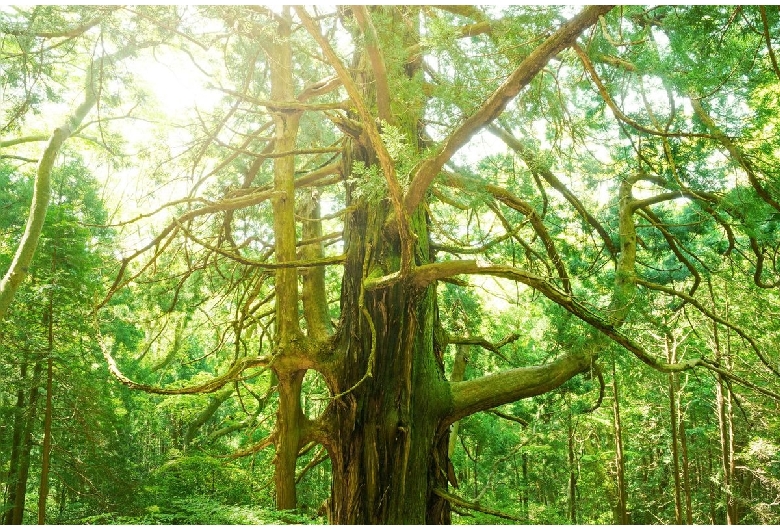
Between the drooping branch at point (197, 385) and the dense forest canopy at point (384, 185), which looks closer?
the dense forest canopy at point (384, 185)

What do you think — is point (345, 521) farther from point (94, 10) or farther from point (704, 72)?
point (94, 10)

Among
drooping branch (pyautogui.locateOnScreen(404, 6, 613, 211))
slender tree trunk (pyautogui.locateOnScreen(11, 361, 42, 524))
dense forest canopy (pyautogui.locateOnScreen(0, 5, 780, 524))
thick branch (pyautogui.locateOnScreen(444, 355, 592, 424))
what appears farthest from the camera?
slender tree trunk (pyautogui.locateOnScreen(11, 361, 42, 524))

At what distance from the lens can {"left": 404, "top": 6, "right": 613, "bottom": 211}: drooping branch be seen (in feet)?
6.41

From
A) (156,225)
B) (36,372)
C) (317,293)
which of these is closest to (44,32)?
(156,225)

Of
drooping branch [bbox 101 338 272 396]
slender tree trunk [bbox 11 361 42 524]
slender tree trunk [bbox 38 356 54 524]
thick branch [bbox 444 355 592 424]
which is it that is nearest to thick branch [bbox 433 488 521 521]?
thick branch [bbox 444 355 592 424]

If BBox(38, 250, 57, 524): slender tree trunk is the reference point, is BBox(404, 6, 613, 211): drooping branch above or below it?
above

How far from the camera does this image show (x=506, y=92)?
7.09 feet

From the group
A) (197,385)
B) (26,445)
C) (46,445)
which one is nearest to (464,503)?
(197,385)

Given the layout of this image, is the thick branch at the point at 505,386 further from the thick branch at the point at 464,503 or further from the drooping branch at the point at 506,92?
the drooping branch at the point at 506,92

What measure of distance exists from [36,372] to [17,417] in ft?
3.14

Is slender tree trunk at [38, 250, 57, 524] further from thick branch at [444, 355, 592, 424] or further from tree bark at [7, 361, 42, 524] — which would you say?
thick branch at [444, 355, 592, 424]

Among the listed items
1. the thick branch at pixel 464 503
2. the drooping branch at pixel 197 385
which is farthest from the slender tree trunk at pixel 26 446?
the thick branch at pixel 464 503

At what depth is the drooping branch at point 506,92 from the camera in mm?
1954

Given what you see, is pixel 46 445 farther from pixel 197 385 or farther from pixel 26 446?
pixel 197 385
